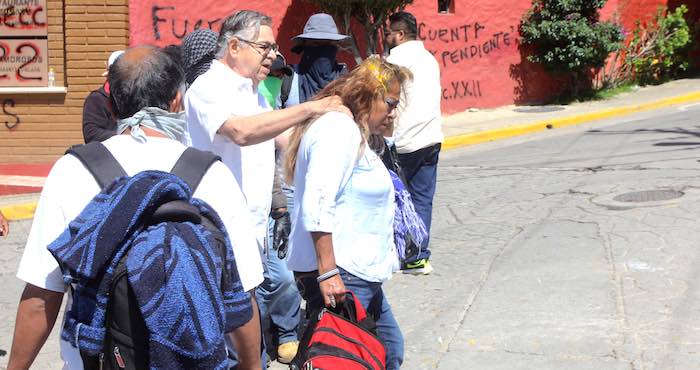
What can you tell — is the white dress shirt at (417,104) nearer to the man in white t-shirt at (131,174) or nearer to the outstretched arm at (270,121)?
the outstretched arm at (270,121)

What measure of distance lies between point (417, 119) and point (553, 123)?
9031mm

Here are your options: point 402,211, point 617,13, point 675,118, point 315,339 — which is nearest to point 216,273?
point 315,339

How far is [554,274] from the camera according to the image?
6.87 m

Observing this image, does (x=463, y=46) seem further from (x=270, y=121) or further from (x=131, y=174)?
(x=131, y=174)

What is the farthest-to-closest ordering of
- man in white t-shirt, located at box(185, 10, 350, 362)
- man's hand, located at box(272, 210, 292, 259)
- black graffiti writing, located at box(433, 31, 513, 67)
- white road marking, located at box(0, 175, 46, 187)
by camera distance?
black graffiti writing, located at box(433, 31, 513, 67), white road marking, located at box(0, 175, 46, 187), man's hand, located at box(272, 210, 292, 259), man in white t-shirt, located at box(185, 10, 350, 362)

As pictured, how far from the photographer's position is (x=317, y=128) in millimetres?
3777

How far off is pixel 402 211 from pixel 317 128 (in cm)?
100

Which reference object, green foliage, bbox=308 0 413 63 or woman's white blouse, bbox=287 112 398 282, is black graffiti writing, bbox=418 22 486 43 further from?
woman's white blouse, bbox=287 112 398 282

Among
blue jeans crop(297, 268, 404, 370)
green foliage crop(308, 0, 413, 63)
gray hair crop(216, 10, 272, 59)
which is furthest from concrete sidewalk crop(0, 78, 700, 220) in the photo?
blue jeans crop(297, 268, 404, 370)

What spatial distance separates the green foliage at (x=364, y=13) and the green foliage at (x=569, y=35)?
346cm

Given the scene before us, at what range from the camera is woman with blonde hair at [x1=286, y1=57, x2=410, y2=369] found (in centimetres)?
371

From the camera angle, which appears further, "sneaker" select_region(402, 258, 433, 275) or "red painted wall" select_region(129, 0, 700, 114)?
"red painted wall" select_region(129, 0, 700, 114)

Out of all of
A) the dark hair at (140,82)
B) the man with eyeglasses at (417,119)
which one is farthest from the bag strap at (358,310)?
the man with eyeglasses at (417,119)

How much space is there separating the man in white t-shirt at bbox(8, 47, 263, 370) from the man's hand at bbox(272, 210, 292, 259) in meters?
2.07
